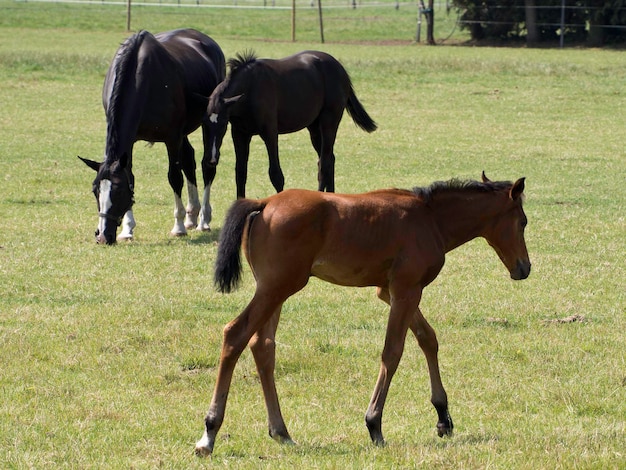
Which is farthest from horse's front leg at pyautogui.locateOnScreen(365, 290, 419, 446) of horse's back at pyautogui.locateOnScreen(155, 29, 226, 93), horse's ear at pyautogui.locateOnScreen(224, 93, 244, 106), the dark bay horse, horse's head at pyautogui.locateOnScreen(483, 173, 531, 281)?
horse's back at pyautogui.locateOnScreen(155, 29, 226, 93)

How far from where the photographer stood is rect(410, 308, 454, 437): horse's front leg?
5.58 m

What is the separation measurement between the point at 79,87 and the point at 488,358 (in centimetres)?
2115

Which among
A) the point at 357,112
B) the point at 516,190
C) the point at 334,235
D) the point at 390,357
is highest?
the point at 516,190

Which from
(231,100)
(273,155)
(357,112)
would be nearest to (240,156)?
(273,155)

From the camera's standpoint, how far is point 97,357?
6957mm

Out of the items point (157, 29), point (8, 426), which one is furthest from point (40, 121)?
point (157, 29)

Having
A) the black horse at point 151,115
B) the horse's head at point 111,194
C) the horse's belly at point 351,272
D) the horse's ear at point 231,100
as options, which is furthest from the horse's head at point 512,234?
the horse's ear at point 231,100

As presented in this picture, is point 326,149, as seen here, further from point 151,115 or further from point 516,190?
point 516,190

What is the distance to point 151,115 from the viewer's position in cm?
1132

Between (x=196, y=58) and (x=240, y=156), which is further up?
(x=196, y=58)

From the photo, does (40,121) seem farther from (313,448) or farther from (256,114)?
(313,448)

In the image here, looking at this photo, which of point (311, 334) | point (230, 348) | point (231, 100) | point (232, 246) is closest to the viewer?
point (230, 348)

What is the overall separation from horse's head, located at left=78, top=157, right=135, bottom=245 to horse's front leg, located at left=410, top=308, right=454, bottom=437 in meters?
5.42

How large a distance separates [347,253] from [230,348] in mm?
772
